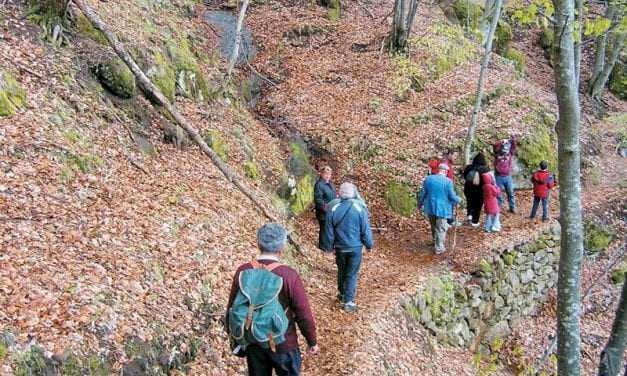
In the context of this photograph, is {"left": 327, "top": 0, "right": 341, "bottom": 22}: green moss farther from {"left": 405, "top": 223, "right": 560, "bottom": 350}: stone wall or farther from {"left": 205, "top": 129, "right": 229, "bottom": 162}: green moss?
{"left": 405, "top": 223, "right": 560, "bottom": 350}: stone wall

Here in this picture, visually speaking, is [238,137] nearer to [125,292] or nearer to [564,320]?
[125,292]

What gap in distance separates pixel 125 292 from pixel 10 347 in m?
1.45

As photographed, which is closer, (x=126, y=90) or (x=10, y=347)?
(x=10, y=347)

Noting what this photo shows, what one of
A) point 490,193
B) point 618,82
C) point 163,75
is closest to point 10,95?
point 163,75

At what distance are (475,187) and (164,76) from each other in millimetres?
7610

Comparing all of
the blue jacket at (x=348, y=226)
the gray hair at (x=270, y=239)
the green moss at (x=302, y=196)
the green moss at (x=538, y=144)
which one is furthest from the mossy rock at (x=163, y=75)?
the green moss at (x=538, y=144)

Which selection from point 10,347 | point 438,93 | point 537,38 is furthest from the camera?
point 537,38

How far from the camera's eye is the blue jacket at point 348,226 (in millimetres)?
7582

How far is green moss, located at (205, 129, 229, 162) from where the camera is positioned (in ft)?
35.6

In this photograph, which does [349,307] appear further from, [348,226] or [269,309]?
[269,309]

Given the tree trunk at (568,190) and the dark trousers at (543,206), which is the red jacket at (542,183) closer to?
the dark trousers at (543,206)

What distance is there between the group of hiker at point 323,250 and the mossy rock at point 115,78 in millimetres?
4052

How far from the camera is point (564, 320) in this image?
435 centimetres

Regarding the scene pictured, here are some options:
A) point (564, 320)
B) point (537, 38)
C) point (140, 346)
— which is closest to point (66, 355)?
point (140, 346)
